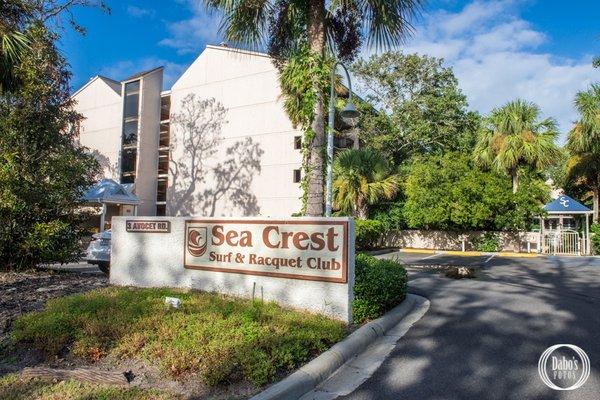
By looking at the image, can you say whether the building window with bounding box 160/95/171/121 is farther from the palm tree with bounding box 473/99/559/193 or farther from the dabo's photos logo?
the dabo's photos logo

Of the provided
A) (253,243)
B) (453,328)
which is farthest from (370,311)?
(253,243)

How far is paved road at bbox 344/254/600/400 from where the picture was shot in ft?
13.9

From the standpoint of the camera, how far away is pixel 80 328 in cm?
544

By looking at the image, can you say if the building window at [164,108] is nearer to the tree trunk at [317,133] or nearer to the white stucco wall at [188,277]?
the tree trunk at [317,133]

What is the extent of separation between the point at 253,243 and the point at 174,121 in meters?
29.6

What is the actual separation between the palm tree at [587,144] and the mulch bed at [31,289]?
78.5 ft

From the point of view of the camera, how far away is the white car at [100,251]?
11867mm

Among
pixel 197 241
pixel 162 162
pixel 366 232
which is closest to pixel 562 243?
pixel 366 232

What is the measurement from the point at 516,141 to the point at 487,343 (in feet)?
68.3

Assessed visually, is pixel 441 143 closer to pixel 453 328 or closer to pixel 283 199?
pixel 283 199

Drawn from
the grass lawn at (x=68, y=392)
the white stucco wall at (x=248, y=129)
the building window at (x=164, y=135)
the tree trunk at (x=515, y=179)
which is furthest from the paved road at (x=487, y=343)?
the building window at (x=164, y=135)

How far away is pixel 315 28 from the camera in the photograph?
9.31 meters

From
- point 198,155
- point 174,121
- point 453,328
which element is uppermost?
point 174,121

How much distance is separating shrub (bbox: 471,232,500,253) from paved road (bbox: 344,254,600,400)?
1415 cm
